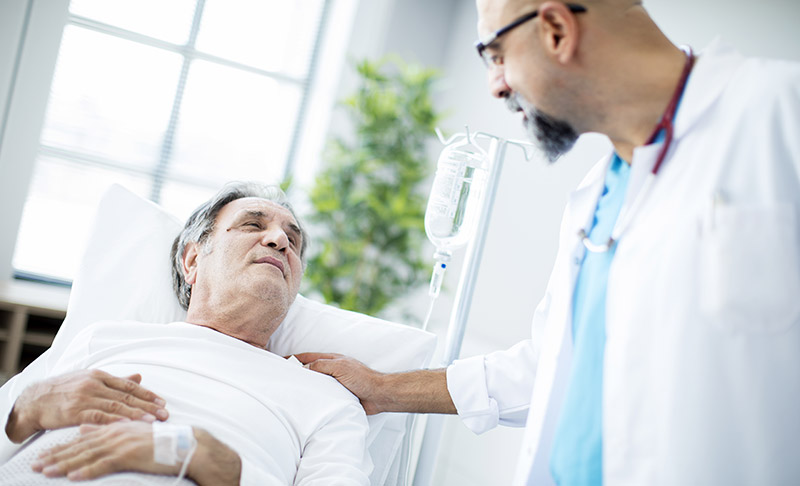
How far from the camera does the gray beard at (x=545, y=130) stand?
44.8 inches

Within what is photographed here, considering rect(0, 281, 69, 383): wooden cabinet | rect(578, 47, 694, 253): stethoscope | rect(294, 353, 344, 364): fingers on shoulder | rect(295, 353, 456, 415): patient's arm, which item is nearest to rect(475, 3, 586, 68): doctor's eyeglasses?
rect(578, 47, 694, 253): stethoscope

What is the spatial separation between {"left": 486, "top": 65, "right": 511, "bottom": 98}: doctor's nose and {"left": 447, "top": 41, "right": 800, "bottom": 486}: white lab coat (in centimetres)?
27

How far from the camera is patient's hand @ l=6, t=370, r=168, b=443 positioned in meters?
1.20

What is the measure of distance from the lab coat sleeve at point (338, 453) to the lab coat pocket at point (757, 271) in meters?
0.80

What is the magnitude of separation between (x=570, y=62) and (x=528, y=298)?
1985mm

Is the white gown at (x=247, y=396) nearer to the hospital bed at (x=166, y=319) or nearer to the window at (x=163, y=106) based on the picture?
the hospital bed at (x=166, y=319)

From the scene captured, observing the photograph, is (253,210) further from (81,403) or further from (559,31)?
(559,31)

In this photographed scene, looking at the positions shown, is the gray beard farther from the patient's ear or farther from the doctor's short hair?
the patient's ear

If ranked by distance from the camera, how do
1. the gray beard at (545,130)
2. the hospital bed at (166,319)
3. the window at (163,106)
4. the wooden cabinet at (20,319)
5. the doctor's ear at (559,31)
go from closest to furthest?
the doctor's ear at (559,31) < the gray beard at (545,130) < the hospital bed at (166,319) < the wooden cabinet at (20,319) < the window at (163,106)

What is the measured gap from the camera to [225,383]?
4.66 ft

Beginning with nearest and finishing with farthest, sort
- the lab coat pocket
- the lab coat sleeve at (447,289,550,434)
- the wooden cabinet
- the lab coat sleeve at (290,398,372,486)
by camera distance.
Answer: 1. the lab coat pocket
2. the lab coat sleeve at (290,398,372,486)
3. the lab coat sleeve at (447,289,550,434)
4. the wooden cabinet

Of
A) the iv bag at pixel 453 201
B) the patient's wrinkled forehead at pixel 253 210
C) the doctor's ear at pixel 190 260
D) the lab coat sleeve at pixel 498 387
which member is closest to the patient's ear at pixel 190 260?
the doctor's ear at pixel 190 260

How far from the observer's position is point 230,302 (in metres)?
1.61

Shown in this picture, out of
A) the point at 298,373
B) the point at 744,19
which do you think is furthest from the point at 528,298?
the point at 298,373
